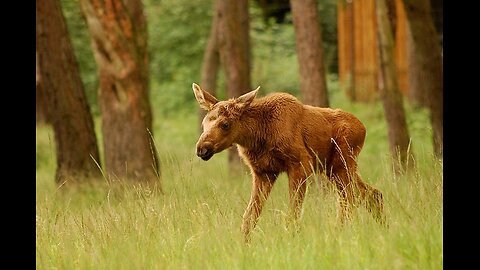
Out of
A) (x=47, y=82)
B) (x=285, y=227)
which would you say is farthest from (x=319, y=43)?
(x=285, y=227)

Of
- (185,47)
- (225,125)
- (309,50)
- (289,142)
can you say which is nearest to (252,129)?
(289,142)

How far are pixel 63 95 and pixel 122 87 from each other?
246 cm

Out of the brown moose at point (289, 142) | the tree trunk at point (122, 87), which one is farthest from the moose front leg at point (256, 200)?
the tree trunk at point (122, 87)

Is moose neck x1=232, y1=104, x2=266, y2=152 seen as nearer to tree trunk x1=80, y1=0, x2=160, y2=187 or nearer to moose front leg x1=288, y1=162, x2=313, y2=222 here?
moose front leg x1=288, y1=162, x2=313, y2=222

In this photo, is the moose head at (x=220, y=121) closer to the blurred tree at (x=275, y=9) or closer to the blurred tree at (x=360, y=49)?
the blurred tree at (x=360, y=49)

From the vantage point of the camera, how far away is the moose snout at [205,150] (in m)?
7.36

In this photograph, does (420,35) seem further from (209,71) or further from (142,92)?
(209,71)

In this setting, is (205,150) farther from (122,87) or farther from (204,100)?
(122,87)

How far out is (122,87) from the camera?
1402cm

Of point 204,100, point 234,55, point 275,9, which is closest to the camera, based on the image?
point 204,100

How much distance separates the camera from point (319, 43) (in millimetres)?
15141

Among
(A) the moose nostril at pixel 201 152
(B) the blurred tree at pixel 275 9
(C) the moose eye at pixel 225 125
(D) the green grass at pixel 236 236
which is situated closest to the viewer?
(D) the green grass at pixel 236 236

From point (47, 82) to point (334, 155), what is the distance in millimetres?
8745

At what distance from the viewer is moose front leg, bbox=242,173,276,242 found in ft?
25.6
